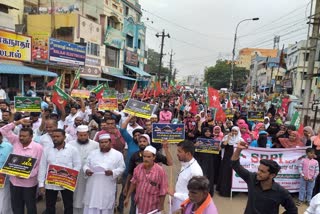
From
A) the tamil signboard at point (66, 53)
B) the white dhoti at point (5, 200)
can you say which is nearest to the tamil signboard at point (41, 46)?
the tamil signboard at point (66, 53)

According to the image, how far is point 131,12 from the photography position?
37719 mm

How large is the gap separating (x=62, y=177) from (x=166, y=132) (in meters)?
1.75

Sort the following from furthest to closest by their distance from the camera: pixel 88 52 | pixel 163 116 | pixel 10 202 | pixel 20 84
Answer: pixel 88 52 < pixel 20 84 < pixel 163 116 < pixel 10 202

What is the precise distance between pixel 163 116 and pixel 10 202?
5858 mm

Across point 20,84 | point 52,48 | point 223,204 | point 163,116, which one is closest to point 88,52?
Result: point 52,48

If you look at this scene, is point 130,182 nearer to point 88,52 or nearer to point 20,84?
point 20,84

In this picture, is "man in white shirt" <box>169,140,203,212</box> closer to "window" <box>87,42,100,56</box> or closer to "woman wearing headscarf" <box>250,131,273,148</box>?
"woman wearing headscarf" <box>250,131,273,148</box>

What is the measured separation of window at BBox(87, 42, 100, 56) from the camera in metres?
27.0

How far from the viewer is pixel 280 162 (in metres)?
6.34

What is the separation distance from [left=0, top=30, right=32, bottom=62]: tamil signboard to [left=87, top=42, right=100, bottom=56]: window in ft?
27.8

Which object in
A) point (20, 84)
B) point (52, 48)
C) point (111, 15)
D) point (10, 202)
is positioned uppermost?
point (111, 15)

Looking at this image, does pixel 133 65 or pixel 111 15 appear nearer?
pixel 111 15

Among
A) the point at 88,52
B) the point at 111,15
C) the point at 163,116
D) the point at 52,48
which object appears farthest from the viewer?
the point at 111,15

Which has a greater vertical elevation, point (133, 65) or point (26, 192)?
point (133, 65)
